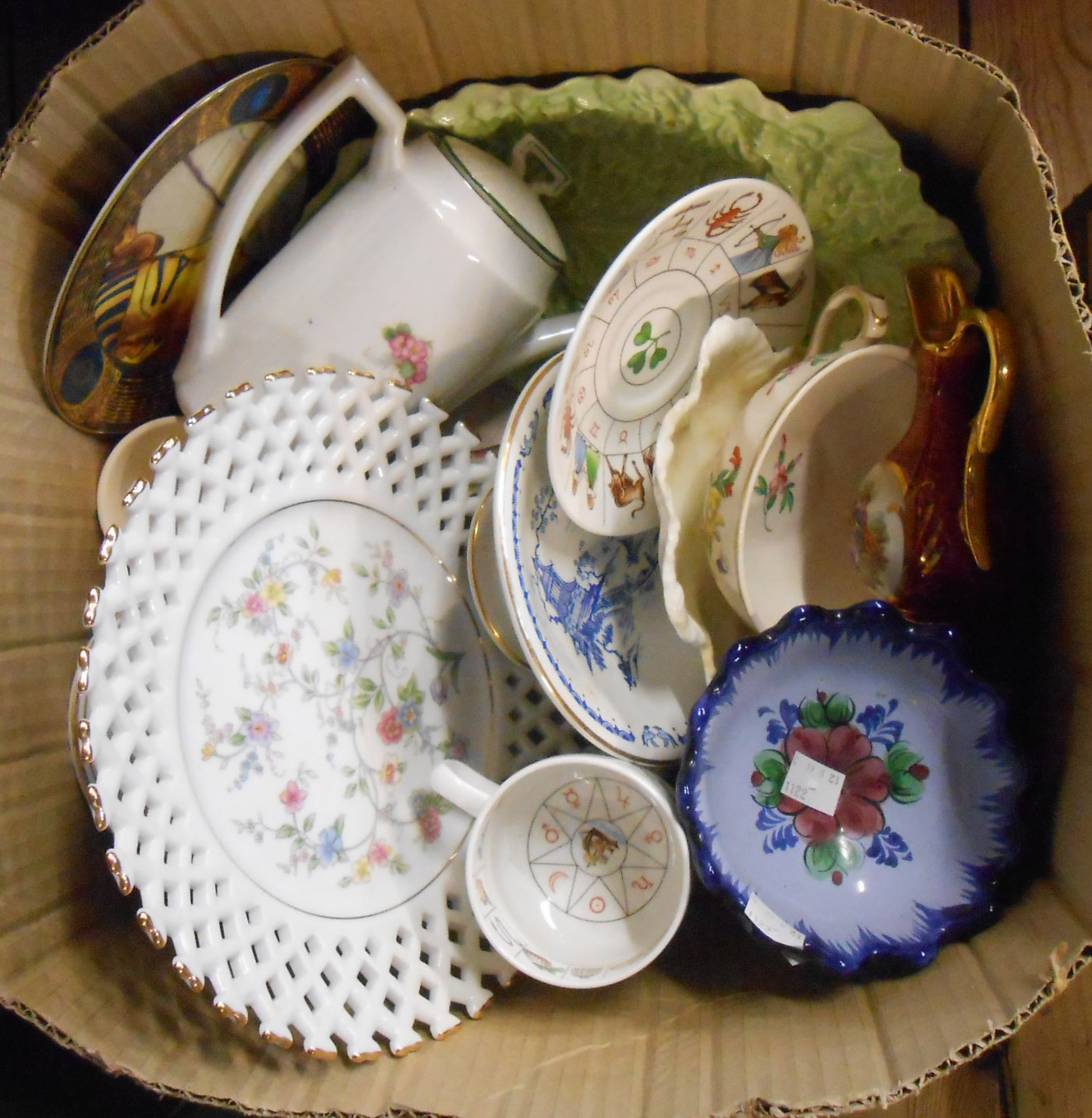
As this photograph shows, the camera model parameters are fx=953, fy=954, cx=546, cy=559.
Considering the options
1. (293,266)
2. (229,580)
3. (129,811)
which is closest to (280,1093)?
(129,811)

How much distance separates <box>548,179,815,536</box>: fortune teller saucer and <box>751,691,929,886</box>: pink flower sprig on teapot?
0.18m

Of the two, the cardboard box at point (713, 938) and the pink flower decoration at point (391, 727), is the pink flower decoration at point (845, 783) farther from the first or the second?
the pink flower decoration at point (391, 727)

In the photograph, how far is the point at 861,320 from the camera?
65cm

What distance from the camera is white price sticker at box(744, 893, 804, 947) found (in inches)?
23.3

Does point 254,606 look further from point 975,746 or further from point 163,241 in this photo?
A: point 975,746

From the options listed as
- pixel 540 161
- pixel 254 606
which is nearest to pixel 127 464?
pixel 254 606

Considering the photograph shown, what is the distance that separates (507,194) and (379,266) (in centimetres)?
10

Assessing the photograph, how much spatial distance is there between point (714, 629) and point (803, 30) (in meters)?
0.39

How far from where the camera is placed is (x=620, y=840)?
68 cm

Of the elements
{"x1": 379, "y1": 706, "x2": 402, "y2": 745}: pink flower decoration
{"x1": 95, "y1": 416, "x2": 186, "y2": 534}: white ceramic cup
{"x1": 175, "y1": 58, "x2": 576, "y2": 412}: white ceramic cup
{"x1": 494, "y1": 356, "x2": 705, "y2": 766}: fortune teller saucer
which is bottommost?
{"x1": 379, "y1": 706, "x2": 402, "y2": 745}: pink flower decoration

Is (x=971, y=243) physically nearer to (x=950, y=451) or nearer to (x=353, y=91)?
(x=950, y=451)

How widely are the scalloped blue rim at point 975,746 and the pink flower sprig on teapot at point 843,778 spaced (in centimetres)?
5

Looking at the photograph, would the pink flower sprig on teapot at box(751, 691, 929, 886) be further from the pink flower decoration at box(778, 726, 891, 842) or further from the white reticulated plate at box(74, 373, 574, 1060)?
the white reticulated plate at box(74, 373, 574, 1060)

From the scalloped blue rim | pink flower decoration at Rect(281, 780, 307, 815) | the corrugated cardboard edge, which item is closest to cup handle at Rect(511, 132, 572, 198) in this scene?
the corrugated cardboard edge
